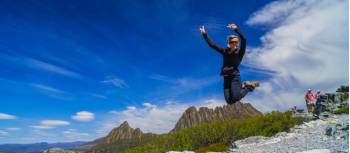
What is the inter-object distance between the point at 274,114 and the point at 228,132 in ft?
104

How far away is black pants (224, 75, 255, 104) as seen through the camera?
12141 millimetres

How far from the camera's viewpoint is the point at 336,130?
118 feet

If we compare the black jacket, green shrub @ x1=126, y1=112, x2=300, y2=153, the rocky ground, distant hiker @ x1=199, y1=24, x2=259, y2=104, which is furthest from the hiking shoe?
green shrub @ x1=126, y1=112, x2=300, y2=153

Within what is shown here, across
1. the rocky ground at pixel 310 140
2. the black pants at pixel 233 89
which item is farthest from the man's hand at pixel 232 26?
the rocky ground at pixel 310 140

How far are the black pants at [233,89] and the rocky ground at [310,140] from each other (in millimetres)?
11449

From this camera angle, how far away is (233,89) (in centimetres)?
1213

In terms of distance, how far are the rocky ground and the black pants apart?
1145cm

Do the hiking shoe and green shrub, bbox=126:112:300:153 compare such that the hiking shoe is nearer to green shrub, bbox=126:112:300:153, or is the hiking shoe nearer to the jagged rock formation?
the jagged rock formation

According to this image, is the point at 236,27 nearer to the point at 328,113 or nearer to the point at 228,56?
the point at 228,56

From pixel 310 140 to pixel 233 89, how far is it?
90.3 ft

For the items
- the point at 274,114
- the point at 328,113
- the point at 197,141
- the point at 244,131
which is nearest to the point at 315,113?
the point at 328,113

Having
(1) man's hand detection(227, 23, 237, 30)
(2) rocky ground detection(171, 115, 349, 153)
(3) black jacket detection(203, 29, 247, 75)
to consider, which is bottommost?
(2) rocky ground detection(171, 115, 349, 153)

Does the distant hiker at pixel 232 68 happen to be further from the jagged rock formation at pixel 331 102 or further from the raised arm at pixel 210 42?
the jagged rock formation at pixel 331 102

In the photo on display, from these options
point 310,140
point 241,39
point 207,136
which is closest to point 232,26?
point 241,39
